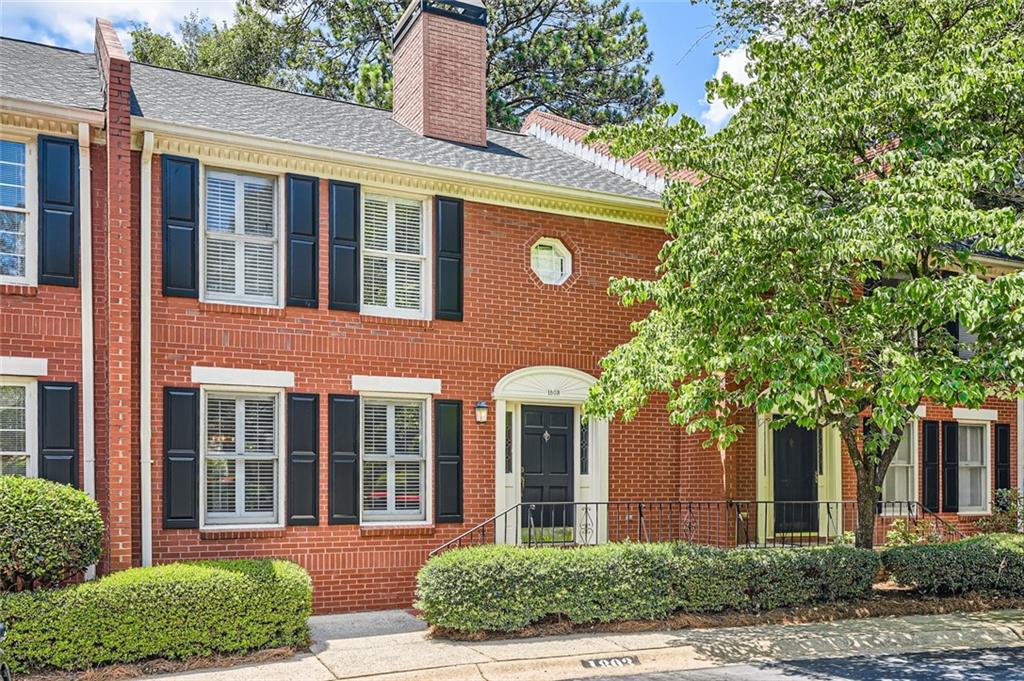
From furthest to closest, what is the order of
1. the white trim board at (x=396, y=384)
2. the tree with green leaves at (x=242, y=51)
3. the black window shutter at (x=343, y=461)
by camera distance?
the tree with green leaves at (x=242, y=51) < the white trim board at (x=396, y=384) < the black window shutter at (x=343, y=461)

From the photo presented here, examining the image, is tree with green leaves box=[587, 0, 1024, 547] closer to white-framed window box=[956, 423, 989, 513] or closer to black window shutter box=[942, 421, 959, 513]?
black window shutter box=[942, 421, 959, 513]

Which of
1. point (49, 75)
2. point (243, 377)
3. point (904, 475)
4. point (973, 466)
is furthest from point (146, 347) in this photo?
point (973, 466)

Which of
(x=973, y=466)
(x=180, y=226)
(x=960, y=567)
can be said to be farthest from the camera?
(x=973, y=466)

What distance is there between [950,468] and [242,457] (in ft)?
37.4

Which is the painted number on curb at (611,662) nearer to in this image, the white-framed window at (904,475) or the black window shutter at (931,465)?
the white-framed window at (904,475)

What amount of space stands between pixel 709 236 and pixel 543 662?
4496mm

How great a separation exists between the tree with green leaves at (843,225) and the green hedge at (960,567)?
5.85 feet

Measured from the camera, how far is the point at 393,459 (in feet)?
38.4

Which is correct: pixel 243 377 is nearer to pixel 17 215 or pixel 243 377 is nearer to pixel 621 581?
pixel 17 215

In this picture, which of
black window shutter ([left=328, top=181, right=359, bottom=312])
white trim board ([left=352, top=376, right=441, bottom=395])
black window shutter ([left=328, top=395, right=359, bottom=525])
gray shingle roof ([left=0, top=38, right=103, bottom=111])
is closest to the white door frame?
white trim board ([left=352, top=376, right=441, bottom=395])

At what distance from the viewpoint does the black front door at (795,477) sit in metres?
14.1

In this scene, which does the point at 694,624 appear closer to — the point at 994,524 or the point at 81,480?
the point at 81,480

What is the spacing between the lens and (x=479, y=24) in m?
15.2

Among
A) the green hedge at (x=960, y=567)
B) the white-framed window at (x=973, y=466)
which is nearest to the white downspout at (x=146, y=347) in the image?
the green hedge at (x=960, y=567)
